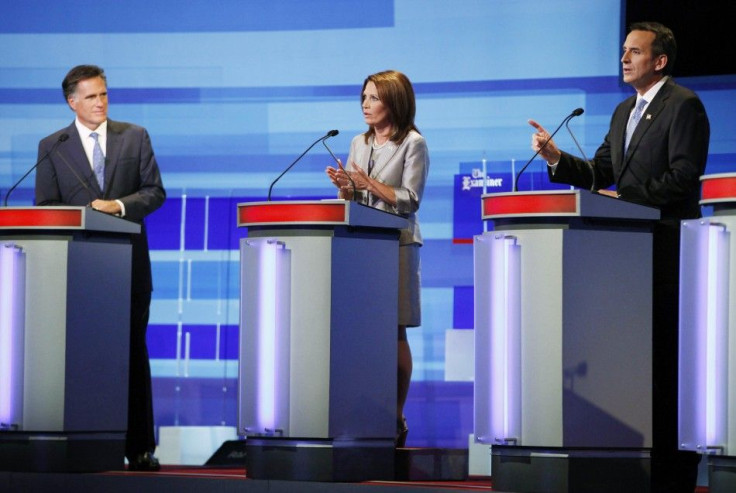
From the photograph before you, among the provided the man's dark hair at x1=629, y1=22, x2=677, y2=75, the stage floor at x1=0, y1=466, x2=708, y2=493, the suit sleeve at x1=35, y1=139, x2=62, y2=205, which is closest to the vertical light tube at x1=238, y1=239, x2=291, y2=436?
the stage floor at x1=0, y1=466, x2=708, y2=493

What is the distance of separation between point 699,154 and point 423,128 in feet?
10.3

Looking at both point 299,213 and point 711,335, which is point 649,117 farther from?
point 299,213

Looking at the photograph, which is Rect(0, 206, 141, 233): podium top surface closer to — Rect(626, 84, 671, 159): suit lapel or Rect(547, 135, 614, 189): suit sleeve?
Rect(547, 135, 614, 189): suit sleeve

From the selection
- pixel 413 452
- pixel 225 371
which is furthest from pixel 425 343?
pixel 413 452

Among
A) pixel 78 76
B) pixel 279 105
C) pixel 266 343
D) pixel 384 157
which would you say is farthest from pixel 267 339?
pixel 279 105

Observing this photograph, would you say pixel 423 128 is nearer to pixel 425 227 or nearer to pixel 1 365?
pixel 425 227

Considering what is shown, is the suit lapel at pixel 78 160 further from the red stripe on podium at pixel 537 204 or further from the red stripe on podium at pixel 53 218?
the red stripe on podium at pixel 537 204

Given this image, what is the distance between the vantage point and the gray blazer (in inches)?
182

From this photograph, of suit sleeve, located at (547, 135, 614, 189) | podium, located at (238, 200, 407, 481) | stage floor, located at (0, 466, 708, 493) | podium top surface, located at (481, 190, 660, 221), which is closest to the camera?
podium top surface, located at (481, 190, 660, 221)

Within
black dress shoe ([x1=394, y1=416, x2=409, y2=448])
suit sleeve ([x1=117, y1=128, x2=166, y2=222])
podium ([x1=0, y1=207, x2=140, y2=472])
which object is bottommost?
black dress shoe ([x1=394, y1=416, x2=409, y2=448])

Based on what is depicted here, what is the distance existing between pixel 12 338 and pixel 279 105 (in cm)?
292

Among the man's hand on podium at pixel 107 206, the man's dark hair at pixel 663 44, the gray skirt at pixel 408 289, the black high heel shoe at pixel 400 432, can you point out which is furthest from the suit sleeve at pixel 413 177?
the man's hand on podium at pixel 107 206

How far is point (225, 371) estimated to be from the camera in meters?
7.12

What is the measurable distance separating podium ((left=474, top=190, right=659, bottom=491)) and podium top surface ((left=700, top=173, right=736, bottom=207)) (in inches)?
12.9
